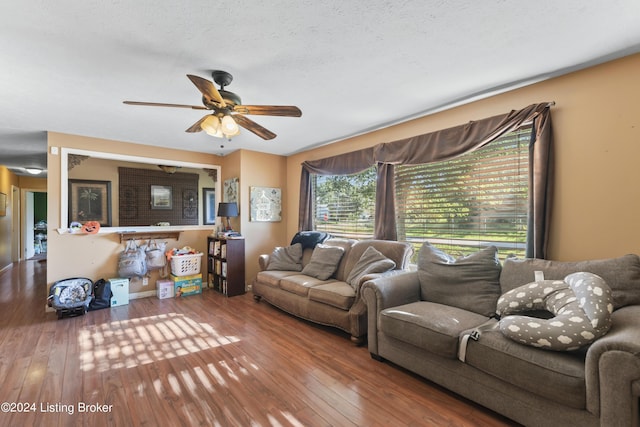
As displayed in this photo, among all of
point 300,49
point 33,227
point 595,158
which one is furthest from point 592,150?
point 33,227

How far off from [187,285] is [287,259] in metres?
1.76

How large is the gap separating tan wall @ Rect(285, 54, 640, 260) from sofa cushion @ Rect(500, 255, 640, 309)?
265mm

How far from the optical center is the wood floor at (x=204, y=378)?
1784mm

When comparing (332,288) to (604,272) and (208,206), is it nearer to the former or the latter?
(604,272)

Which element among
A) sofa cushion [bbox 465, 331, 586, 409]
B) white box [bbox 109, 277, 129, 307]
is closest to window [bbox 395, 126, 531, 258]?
sofa cushion [bbox 465, 331, 586, 409]

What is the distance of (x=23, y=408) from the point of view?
1864mm

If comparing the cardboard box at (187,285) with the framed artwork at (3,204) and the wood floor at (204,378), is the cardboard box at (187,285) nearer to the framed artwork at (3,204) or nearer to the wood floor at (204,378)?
the wood floor at (204,378)

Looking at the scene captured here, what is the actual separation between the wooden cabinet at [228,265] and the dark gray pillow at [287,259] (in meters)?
0.66

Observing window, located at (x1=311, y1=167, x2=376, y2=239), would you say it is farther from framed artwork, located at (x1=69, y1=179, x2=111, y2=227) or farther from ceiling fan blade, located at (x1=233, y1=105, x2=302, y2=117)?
framed artwork, located at (x1=69, y1=179, x2=111, y2=227)

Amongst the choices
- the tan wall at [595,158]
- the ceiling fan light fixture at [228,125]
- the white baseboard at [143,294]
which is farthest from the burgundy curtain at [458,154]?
the white baseboard at [143,294]

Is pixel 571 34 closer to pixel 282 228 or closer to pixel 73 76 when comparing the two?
pixel 73 76

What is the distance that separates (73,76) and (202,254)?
10.3 ft

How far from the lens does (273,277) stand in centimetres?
379

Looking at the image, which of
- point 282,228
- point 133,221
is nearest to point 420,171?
point 282,228
